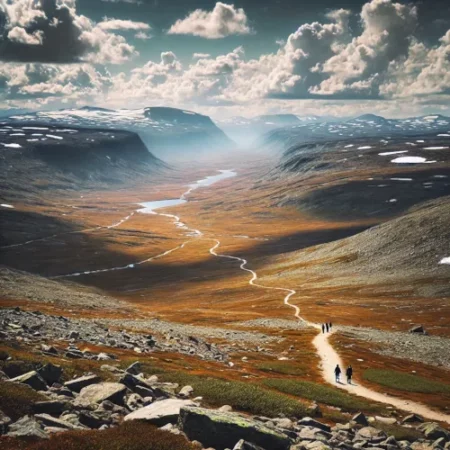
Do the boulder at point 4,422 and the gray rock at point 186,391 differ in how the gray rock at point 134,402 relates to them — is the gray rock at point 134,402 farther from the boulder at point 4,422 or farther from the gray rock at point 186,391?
the boulder at point 4,422

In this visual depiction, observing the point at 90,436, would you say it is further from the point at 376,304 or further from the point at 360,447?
the point at 376,304

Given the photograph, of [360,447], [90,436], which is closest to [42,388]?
[90,436]

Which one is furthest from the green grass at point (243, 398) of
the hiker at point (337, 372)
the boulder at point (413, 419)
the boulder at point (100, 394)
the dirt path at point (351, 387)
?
the hiker at point (337, 372)

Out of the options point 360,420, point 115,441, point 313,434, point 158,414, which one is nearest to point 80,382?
point 158,414

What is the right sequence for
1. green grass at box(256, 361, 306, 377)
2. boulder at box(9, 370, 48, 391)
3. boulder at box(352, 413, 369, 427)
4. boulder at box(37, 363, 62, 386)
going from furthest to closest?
1. green grass at box(256, 361, 306, 377)
2. boulder at box(352, 413, 369, 427)
3. boulder at box(37, 363, 62, 386)
4. boulder at box(9, 370, 48, 391)

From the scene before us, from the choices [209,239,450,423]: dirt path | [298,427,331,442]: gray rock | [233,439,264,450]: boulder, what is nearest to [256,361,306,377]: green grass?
[209,239,450,423]: dirt path

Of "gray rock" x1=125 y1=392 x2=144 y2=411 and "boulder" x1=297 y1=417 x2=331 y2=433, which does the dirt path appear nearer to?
"boulder" x1=297 y1=417 x2=331 y2=433

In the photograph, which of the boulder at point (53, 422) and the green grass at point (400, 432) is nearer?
the boulder at point (53, 422)
